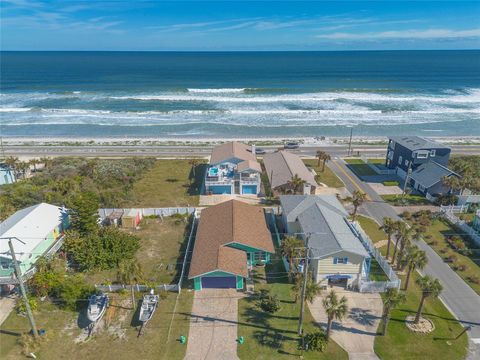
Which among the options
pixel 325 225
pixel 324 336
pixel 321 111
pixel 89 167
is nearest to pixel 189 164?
pixel 89 167

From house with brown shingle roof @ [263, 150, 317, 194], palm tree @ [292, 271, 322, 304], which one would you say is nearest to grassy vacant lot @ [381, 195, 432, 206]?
house with brown shingle roof @ [263, 150, 317, 194]

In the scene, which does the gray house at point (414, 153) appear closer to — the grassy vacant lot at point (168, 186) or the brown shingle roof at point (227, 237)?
the brown shingle roof at point (227, 237)

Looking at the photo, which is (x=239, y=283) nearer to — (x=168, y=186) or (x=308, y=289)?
(x=308, y=289)

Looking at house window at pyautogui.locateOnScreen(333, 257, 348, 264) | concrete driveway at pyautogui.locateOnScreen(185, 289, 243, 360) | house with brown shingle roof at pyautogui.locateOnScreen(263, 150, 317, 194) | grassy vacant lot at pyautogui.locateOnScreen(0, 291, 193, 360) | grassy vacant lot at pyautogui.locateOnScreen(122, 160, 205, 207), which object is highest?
house with brown shingle roof at pyautogui.locateOnScreen(263, 150, 317, 194)

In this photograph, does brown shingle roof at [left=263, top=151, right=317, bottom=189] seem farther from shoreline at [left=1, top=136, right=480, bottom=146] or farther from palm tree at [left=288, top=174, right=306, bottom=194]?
shoreline at [left=1, top=136, right=480, bottom=146]

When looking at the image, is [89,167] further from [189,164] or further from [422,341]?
[422,341]

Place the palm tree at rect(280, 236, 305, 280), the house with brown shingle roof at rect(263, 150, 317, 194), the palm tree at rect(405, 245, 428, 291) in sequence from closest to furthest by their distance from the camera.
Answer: the palm tree at rect(405, 245, 428, 291) < the palm tree at rect(280, 236, 305, 280) < the house with brown shingle roof at rect(263, 150, 317, 194)

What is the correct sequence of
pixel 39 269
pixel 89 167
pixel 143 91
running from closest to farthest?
pixel 39 269 → pixel 89 167 → pixel 143 91
